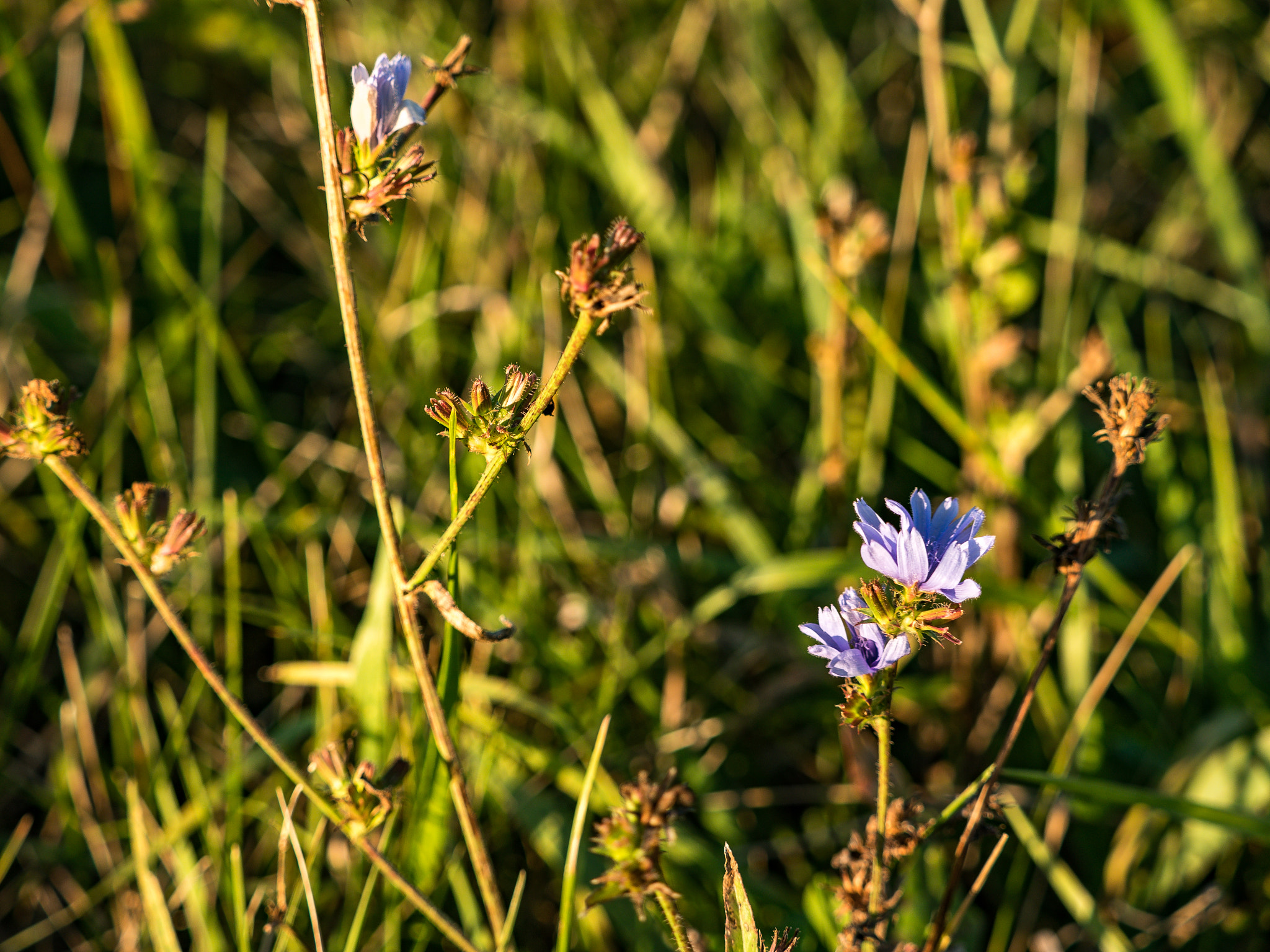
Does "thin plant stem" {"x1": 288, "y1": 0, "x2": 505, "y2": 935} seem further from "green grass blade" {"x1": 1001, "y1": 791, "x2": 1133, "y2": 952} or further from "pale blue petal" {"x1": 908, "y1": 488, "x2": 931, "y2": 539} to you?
"green grass blade" {"x1": 1001, "y1": 791, "x2": 1133, "y2": 952}

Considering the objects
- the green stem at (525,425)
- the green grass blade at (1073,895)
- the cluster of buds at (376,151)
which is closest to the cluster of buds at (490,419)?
the green stem at (525,425)

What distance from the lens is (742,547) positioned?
2.45 m

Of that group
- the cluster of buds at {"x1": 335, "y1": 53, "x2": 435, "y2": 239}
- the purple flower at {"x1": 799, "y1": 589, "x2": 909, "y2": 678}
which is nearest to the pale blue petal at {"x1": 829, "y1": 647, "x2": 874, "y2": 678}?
the purple flower at {"x1": 799, "y1": 589, "x2": 909, "y2": 678}

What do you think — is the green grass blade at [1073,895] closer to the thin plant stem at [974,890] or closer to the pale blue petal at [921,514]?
the thin plant stem at [974,890]

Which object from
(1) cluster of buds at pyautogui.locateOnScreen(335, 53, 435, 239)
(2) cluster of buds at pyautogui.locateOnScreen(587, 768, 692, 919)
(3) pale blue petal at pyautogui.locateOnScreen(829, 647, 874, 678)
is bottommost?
(2) cluster of buds at pyautogui.locateOnScreen(587, 768, 692, 919)

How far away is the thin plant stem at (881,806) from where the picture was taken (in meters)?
1.16

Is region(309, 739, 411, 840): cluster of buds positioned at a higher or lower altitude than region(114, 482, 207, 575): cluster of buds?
lower

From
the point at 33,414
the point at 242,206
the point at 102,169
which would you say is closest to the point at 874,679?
the point at 33,414

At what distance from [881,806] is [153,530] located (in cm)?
108

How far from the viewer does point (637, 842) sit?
4.17 ft

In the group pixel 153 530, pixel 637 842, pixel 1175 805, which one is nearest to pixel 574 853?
pixel 637 842

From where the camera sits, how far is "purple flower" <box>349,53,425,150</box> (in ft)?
3.85

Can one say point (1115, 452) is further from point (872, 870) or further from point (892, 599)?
point (872, 870)

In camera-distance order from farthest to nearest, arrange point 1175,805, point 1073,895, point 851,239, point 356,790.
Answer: point 851,239 → point 1073,895 → point 1175,805 → point 356,790
